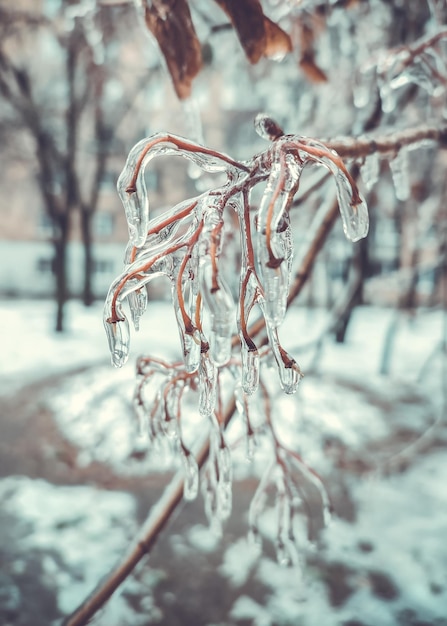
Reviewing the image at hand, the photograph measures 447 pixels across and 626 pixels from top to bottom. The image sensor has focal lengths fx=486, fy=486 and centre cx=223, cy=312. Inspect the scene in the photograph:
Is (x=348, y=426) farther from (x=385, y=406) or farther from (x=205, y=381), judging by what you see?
(x=205, y=381)

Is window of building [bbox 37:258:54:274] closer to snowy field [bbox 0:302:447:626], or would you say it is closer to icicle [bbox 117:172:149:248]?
snowy field [bbox 0:302:447:626]

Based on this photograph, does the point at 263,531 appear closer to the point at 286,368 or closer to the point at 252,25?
the point at 286,368

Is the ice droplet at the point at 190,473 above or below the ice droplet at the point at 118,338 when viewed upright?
below

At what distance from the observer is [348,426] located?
564 cm

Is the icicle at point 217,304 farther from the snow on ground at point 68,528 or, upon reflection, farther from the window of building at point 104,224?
the window of building at point 104,224

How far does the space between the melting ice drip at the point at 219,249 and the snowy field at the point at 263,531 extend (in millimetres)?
1672

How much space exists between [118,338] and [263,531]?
9.67ft

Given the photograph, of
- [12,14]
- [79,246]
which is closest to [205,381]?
[12,14]

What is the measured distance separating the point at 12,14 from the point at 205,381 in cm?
825

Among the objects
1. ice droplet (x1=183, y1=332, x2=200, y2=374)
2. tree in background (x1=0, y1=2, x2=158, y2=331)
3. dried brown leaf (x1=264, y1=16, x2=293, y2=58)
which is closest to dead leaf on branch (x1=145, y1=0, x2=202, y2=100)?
dried brown leaf (x1=264, y1=16, x2=293, y2=58)

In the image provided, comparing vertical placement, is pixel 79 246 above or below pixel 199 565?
above

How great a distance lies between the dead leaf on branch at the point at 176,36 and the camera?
1.09 meters

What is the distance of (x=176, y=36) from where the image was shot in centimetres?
112

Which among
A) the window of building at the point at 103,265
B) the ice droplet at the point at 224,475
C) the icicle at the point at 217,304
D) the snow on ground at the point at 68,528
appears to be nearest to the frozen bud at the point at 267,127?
the icicle at the point at 217,304
